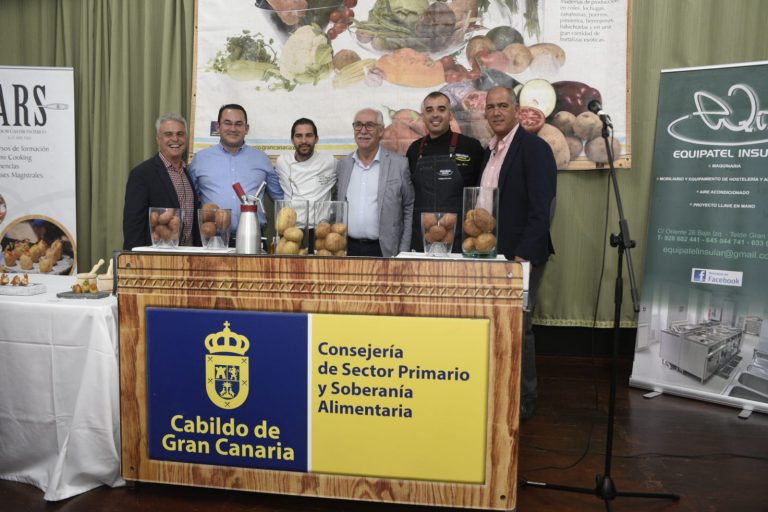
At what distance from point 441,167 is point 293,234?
1.57 m

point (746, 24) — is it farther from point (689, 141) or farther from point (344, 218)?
point (344, 218)

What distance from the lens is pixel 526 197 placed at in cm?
317

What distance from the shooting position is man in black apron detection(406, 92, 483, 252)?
3.42 m

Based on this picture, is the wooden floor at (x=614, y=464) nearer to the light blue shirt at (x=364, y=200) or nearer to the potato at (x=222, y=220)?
the potato at (x=222, y=220)

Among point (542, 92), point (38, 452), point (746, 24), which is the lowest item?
point (38, 452)

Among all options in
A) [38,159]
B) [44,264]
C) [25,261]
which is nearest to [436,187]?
[44,264]

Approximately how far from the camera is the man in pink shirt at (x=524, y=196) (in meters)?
3.09

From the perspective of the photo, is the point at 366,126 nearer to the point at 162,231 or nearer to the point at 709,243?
the point at 162,231

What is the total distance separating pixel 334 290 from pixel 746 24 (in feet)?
11.3

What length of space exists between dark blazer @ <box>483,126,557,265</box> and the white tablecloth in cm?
191

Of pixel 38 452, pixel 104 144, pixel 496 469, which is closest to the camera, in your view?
pixel 496 469

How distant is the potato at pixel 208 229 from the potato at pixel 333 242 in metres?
0.43

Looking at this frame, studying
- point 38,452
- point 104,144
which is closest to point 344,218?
point 38,452

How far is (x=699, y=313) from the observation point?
3480 millimetres
